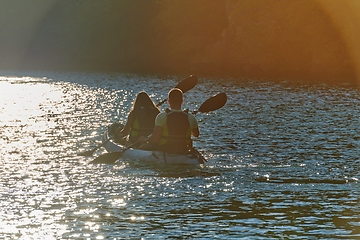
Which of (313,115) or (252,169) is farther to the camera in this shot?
(313,115)

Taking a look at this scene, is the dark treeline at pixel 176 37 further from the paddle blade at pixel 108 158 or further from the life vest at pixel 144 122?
the paddle blade at pixel 108 158

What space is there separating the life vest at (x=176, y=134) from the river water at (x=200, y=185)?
0.55 m

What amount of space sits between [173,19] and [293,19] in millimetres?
22421

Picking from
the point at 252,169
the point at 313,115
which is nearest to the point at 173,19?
the point at 313,115

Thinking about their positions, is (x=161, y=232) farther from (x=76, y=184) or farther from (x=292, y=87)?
(x=292, y=87)

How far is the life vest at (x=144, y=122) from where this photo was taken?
15000 mm

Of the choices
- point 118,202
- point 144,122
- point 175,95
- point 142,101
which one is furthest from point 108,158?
point 118,202

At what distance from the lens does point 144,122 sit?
1509cm

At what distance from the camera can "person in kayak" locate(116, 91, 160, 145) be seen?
49.0ft

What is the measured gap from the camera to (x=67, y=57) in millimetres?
91750

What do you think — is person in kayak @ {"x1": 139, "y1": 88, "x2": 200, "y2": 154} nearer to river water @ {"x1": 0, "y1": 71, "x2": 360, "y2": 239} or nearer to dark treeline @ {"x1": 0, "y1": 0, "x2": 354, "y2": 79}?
river water @ {"x1": 0, "y1": 71, "x2": 360, "y2": 239}

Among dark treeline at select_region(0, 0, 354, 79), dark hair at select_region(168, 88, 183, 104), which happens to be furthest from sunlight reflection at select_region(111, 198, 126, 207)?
dark treeline at select_region(0, 0, 354, 79)

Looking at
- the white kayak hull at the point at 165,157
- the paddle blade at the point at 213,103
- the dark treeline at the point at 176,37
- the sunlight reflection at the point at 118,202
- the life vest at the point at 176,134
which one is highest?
the dark treeline at the point at 176,37

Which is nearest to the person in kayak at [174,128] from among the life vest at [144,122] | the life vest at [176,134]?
the life vest at [176,134]
